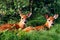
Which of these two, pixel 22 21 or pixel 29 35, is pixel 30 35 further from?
pixel 22 21

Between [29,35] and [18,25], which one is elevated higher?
[29,35]

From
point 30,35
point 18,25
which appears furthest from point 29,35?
point 18,25

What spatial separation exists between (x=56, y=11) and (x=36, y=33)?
2360 millimetres

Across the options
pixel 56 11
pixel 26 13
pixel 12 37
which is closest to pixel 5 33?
pixel 12 37

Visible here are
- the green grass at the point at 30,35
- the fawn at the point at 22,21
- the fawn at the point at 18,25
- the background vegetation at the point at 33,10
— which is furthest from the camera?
the background vegetation at the point at 33,10

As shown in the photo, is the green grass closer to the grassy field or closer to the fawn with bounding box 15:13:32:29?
the grassy field

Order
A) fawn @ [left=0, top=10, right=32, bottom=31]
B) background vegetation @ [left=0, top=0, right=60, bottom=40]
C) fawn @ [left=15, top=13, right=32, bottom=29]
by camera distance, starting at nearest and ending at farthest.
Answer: fawn @ [left=0, top=10, right=32, bottom=31] → fawn @ [left=15, top=13, right=32, bottom=29] → background vegetation @ [left=0, top=0, right=60, bottom=40]

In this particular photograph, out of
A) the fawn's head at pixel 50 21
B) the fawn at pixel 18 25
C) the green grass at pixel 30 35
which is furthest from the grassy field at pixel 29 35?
the fawn's head at pixel 50 21

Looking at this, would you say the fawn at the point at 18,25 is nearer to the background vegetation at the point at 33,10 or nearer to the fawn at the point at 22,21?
the fawn at the point at 22,21

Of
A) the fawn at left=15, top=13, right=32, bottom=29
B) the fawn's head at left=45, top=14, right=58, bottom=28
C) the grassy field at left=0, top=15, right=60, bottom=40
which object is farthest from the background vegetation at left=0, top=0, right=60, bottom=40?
the grassy field at left=0, top=15, right=60, bottom=40

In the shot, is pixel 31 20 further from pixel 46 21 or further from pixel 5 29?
pixel 5 29

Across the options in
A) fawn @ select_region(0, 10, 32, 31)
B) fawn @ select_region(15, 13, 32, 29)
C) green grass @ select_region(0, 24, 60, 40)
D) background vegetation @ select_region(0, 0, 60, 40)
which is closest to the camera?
green grass @ select_region(0, 24, 60, 40)

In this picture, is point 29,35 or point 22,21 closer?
point 29,35

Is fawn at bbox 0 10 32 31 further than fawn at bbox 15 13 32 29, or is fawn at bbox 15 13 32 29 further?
fawn at bbox 15 13 32 29
